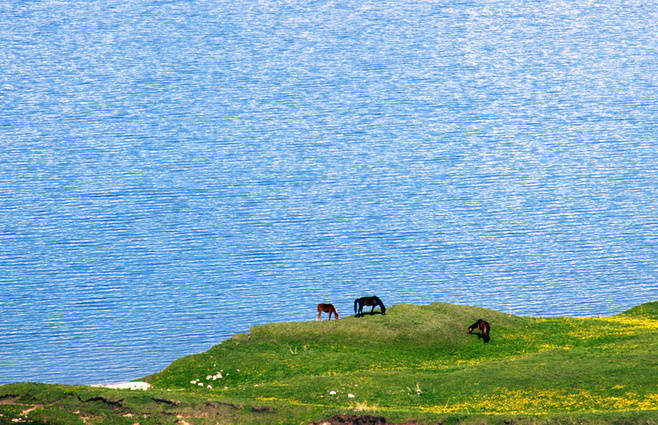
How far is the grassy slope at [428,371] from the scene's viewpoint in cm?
3728

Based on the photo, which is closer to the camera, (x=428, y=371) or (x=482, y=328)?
(x=428, y=371)

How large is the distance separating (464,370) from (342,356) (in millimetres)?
13004

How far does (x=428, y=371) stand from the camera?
4928cm

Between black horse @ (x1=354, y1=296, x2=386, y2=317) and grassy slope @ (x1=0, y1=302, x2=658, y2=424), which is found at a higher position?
black horse @ (x1=354, y1=296, x2=386, y2=317)

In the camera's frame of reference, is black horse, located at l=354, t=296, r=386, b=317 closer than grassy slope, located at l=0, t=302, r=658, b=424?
No

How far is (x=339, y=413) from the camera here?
3516cm

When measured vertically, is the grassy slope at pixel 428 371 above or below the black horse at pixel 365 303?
below

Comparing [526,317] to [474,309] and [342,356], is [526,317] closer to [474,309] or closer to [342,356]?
[474,309]

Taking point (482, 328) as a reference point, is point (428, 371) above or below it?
below

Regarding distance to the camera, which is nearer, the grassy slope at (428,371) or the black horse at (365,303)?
the grassy slope at (428,371)

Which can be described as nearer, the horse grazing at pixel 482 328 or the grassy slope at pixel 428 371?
the grassy slope at pixel 428 371

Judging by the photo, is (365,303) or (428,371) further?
(365,303)

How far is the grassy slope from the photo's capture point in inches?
1468

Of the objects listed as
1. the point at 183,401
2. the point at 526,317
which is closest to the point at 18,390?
the point at 183,401
